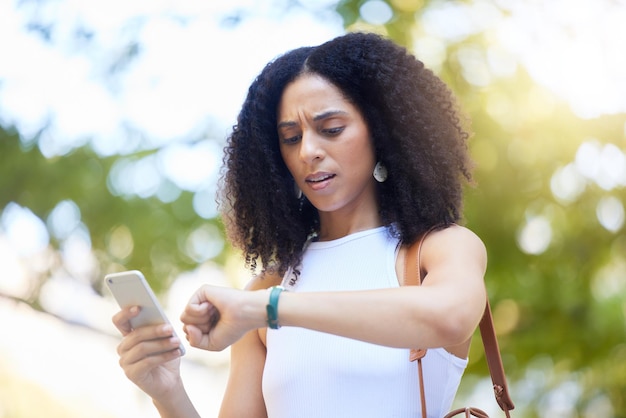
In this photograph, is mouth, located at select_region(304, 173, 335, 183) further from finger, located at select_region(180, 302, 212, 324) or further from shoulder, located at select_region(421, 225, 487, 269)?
finger, located at select_region(180, 302, 212, 324)

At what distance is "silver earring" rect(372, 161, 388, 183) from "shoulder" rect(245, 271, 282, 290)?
0.37m

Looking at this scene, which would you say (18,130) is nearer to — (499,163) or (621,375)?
(499,163)

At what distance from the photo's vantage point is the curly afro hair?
225 centimetres

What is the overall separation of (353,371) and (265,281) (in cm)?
45

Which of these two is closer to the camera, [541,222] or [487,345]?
[487,345]

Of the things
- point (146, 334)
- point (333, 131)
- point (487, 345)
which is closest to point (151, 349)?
A: point (146, 334)

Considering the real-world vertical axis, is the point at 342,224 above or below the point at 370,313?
above

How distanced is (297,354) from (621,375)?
15.3ft

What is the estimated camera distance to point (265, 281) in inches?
94.7

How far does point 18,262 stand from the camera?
615 cm

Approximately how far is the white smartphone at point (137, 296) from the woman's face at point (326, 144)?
1.65 ft

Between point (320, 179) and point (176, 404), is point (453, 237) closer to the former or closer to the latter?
point (320, 179)

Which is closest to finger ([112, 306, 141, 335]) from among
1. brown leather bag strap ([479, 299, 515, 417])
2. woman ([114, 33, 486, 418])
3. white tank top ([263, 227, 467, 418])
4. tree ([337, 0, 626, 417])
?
woman ([114, 33, 486, 418])

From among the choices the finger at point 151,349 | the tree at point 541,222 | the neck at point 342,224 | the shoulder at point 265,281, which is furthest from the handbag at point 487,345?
the tree at point 541,222
